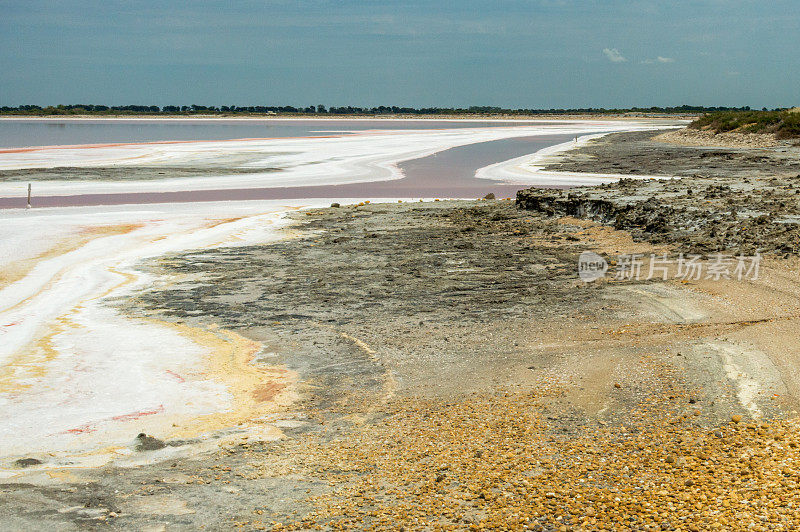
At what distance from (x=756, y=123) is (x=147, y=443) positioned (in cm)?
5233

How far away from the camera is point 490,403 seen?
7.54 metres

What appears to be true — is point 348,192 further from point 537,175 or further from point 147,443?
point 147,443

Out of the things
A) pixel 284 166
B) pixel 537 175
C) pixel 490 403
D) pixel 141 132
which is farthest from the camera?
pixel 141 132

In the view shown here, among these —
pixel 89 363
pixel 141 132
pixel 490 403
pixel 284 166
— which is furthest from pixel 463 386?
pixel 141 132

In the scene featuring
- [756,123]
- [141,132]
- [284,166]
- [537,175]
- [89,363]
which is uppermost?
[756,123]

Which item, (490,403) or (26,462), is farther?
(490,403)

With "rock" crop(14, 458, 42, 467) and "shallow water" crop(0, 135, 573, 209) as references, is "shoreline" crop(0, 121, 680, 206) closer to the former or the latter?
"shallow water" crop(0, 135, 573, 209)

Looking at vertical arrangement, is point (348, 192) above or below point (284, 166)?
below

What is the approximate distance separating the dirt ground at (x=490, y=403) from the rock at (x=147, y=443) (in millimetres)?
151

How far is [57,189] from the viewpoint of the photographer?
29609 millimetres

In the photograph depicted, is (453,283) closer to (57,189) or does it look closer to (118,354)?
(118,354)

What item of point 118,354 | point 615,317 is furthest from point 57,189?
point 615,317

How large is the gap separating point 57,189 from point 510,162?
22.0 metres

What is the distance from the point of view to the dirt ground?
5.48 m
